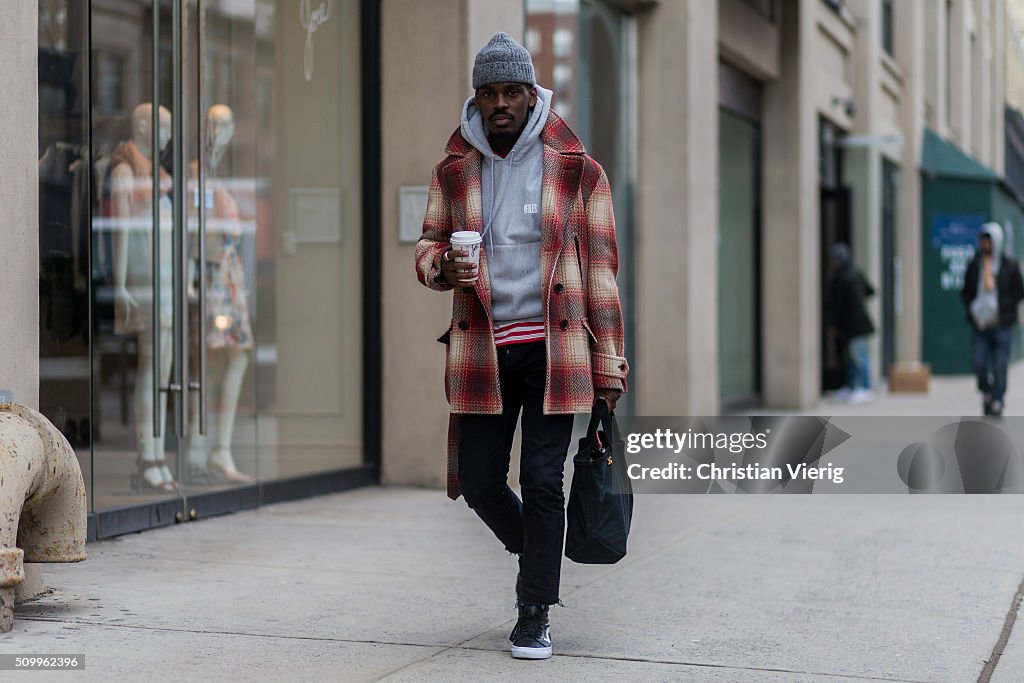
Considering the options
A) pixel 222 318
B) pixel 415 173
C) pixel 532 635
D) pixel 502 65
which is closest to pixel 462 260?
pixel 502 65

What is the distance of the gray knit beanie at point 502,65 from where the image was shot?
456cm

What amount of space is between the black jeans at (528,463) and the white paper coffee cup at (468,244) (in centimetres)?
44

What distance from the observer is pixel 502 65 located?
4.56 metres

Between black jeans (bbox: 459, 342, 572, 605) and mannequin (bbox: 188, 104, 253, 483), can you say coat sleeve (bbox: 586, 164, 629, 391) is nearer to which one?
black jeans (bbox: 459, 342, 572, 605)

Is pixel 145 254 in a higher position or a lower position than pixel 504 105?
lower

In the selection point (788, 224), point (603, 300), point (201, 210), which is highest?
point (788, 224)

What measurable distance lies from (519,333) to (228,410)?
13.0ft

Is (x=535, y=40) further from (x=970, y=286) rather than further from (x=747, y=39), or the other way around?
(x=970, y=286)

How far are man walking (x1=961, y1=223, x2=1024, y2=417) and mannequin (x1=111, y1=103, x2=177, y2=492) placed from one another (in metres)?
8.78

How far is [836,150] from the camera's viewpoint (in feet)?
70.1

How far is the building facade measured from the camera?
22.1ft

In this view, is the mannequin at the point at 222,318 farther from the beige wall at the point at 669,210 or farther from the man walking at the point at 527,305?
the beige wall at the point at 669,210

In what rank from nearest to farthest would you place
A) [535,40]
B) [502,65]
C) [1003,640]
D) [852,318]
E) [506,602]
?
[502,65] → [1003,640] → [506,602] → [535,40] → [852,318]

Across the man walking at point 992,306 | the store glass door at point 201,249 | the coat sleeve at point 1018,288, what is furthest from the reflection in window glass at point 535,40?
the coat sleeve at point 1018,288
